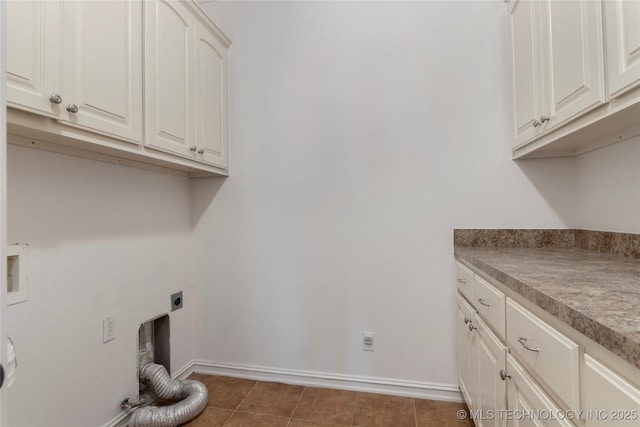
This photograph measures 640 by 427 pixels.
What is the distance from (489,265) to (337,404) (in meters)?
1.28

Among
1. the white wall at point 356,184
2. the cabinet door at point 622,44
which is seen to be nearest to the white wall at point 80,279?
the white wall at point 356,184

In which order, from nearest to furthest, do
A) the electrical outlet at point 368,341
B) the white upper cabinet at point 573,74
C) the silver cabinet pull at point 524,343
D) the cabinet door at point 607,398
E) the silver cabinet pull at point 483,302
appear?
the cabinet door at point 607,398 < the silver cabinet pull at point 524,343 < the white upper cabinet at point 573,74 < the silver cabinet pull at point 483,302 < the electrical outlet at point 368,341

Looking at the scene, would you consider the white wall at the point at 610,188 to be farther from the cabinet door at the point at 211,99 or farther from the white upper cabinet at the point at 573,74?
the cabinet door at the point at 211,99

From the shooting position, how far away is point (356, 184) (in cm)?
195

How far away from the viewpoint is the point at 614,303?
0.64m

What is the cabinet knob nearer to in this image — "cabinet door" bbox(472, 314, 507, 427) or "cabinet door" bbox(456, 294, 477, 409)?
"cabinet door" bbox(472, 314, 507, 427)

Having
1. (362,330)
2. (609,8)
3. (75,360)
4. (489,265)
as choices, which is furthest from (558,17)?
(75,360)

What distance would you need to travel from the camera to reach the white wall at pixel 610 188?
1.29 meters

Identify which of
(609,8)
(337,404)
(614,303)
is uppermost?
(609,8)

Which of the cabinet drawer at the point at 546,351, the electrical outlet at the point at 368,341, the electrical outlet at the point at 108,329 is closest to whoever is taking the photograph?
the cabinet drawer at the point at 546,351

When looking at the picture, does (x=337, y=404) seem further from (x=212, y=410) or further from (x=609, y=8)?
(x=609, y=8)

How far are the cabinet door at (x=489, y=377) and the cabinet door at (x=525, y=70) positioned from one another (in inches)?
38.9

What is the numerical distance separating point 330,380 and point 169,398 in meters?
0.99

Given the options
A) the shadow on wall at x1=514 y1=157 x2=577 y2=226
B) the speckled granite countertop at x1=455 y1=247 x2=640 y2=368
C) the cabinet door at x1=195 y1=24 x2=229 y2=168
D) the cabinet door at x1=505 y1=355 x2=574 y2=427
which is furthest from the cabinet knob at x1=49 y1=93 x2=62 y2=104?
the shadow on wall at x1=514 y1=157 x2=577 y2=226
